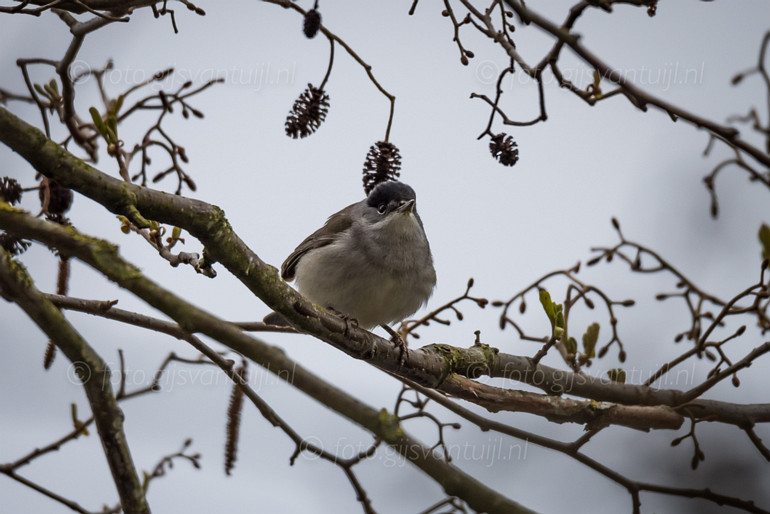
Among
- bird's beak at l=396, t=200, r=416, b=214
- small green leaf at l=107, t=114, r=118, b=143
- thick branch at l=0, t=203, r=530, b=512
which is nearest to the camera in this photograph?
thick branch at l=0, t=203, r=530, b=512

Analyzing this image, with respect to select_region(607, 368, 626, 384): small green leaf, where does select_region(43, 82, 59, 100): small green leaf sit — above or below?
above

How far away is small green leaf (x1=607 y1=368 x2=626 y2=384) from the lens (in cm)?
382

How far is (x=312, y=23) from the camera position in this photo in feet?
10.2

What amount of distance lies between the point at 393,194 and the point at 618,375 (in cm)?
183

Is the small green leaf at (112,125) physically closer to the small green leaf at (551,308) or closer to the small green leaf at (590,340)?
the small green leaf at (551,308)

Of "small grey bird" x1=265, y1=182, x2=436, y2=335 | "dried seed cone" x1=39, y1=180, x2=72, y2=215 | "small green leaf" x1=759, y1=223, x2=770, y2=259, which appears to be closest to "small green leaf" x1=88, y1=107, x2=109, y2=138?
"dried seed cone" x1=39, y1=180, x2=72, y2=215

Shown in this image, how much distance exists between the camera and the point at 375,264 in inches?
178

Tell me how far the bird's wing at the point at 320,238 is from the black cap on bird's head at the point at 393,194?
250 mm

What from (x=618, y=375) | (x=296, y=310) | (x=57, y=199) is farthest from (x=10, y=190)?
(x=618, y=375)

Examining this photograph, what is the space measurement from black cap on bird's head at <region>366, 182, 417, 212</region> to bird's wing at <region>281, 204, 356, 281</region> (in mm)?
250

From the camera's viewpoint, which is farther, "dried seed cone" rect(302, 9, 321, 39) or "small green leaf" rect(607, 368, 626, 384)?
"small green leaf" rect(607, 368, 626, 384)

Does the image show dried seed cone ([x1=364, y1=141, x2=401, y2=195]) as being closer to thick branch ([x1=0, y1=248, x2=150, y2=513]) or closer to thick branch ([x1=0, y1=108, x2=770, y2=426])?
thick branch ([x1=0, y1=108, x2=770, y2=426])

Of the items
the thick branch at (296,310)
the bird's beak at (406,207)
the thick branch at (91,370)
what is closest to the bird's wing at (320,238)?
the bird's beak at (406,207)

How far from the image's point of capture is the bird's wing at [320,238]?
484 cm
